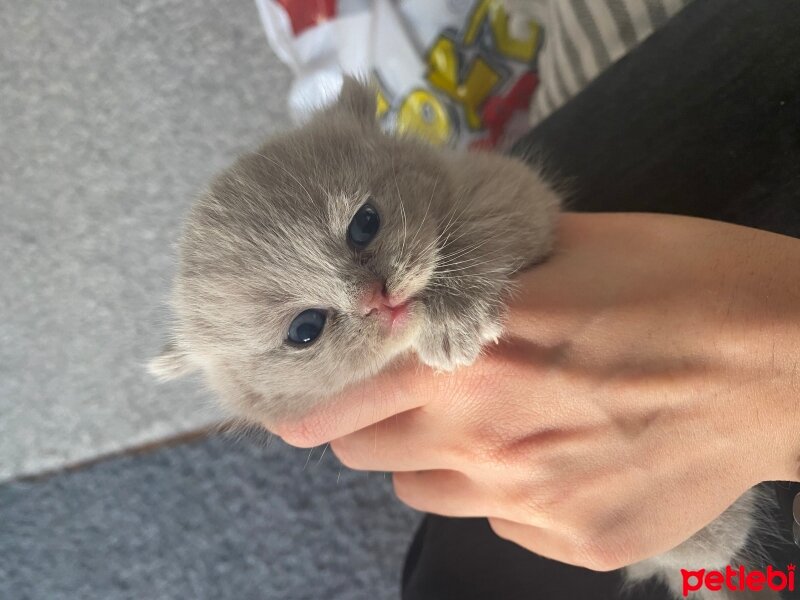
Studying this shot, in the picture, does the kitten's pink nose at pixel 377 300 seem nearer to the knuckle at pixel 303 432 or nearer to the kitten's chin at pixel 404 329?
the kitten's chin at pixel 404 329

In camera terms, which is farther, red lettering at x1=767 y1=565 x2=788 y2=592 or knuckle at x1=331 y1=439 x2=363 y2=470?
knuckle at x1=331 y1=439 x2=363 y2=470

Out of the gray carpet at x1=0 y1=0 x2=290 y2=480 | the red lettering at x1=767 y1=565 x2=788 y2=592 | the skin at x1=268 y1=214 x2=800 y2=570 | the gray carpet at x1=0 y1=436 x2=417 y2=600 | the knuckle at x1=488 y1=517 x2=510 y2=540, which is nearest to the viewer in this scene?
the skin at x1=268 y1=214 x2=800 y2=570

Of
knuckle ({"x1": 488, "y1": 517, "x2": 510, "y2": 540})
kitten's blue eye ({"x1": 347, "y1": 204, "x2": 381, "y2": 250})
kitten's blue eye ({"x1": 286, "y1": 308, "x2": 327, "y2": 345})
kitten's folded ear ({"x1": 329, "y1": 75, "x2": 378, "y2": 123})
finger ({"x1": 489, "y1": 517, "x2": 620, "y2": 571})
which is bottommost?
knuckle ({"x1": 488, "y1": 517, "x2": 510, "y2": 540})

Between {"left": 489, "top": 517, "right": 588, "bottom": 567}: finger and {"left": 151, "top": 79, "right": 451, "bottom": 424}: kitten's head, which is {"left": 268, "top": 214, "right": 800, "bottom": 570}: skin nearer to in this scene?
{"left": 489, "top": 517, "right": 588, "bottom": 567}: finger

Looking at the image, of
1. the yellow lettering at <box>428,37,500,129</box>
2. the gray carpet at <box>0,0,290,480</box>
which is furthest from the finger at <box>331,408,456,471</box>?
the gray carpet at <box>0,0,290,480</box>

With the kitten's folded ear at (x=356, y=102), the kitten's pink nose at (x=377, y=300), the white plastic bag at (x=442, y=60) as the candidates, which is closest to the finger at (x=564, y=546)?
the kitten's pink nose at (x=377, y=300)

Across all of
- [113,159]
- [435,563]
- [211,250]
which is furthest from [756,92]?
[113,159]
